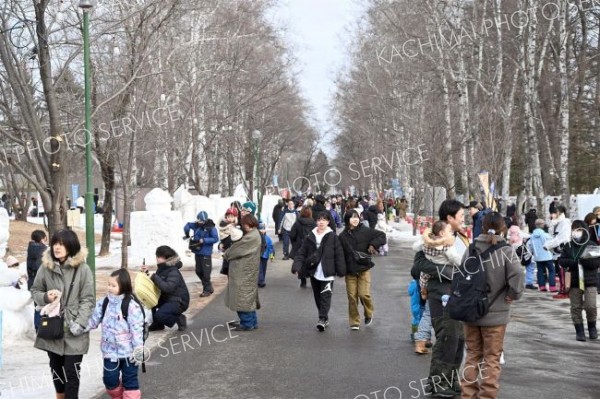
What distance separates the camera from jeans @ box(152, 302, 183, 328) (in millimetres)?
10031

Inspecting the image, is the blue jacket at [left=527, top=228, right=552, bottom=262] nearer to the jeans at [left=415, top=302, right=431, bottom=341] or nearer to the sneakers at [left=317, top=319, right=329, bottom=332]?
the sneakers at [left=317, top=319, right=329, bottom=332]

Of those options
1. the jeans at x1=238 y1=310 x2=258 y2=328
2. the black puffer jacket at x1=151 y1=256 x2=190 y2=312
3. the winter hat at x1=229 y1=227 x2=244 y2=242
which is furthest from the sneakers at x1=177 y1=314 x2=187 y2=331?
the winter hat at x1=229 y1=227 x2=244 y2=242

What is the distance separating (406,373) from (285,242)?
47.4 ft

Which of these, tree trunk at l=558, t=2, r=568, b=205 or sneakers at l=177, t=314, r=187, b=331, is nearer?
sneakers at l=177, t=314, r=187, b=331

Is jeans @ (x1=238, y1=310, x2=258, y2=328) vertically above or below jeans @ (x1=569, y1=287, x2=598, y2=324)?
below

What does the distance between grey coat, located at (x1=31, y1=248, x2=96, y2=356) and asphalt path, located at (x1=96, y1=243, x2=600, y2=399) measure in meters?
1.26

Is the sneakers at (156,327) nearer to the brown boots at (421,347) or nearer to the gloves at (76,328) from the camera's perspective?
the brown boots at (421,347)

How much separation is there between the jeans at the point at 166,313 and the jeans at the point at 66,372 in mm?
3790

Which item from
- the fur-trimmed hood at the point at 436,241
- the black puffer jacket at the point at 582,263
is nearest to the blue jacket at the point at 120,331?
the fur-trimmed hood at the point at 436,241

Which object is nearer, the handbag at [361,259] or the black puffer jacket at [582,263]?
the black puffer jacket at [582,263]

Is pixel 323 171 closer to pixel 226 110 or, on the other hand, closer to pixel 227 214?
pixel 226 110

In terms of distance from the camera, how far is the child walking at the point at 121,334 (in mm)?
6074

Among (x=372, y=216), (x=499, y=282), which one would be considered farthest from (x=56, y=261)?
(x=372, y=216)

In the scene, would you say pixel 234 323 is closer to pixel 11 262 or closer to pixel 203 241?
pixel 11 262
